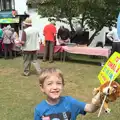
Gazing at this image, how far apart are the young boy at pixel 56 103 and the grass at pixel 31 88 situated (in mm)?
2712

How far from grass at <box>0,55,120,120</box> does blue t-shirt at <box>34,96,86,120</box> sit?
270 centimetres

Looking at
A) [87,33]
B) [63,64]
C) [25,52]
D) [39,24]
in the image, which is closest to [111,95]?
[25,52]

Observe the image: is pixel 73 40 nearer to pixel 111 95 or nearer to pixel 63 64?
pixel 63 64

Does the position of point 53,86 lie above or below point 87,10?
above

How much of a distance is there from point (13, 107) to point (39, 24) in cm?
1591

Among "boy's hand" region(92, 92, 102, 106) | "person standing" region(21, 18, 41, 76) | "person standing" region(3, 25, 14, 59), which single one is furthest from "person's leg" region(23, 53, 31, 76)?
"boy's hand" region(92, 92, 102, 106)

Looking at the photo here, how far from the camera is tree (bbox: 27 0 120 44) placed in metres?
13.7

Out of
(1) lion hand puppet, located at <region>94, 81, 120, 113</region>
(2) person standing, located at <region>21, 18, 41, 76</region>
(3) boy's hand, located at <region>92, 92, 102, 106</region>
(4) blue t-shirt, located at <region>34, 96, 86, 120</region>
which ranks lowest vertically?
(2) person standing, located at <region>21, 18, 41, 76</region>

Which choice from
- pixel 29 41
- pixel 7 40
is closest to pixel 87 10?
pixel 7 40

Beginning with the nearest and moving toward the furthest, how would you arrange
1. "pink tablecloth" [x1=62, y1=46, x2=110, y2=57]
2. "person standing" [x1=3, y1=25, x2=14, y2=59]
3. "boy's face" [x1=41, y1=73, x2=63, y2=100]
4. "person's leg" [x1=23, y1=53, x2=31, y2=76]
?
"boy's face" [x1=41, y1=73, x2=63, y2=100] < "person's leg" [x1=23, y1=53, x2=31, y2=76] < "pink tablecloth" [x1=62, y1=46, x2=110, y2=57] < "person standing" [x1=3, y1=25, x2=14, y2=59]

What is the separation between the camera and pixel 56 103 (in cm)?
231

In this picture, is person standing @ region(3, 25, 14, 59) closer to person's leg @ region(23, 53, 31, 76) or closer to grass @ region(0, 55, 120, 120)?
grass @ region(0, 55, 120, 120)

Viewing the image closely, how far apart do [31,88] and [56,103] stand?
5.00 metres

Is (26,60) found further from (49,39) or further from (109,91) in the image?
(109,91)
